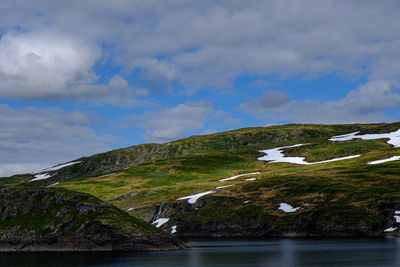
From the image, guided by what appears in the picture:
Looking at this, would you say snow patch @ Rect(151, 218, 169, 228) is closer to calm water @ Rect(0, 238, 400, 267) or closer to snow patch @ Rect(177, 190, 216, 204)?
snow patch @ Rect(177, 190, 216, 204)

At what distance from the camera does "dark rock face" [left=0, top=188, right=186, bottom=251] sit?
9788 cm

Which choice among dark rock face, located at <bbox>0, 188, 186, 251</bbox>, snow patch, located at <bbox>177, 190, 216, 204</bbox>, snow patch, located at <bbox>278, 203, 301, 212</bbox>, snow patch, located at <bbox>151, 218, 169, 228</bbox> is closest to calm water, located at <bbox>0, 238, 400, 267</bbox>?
dark rock face, located at <bbox>0, 188, 186, 251</bbox>

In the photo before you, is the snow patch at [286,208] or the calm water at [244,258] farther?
the snow patch at [286,208]

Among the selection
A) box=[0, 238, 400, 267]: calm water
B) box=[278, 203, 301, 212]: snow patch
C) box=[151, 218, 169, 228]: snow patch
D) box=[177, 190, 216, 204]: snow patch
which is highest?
box=[177, 190, 216, 204]: snow patch

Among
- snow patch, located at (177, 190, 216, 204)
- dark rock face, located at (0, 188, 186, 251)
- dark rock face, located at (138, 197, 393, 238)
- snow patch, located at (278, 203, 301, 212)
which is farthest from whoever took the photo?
snow patch, located at (177, 190, 216, 204)

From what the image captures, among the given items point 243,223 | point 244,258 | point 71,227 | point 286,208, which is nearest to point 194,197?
point 243,223

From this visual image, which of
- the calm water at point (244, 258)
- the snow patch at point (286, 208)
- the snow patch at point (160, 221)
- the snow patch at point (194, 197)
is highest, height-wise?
the snow patch at point (194, 197)

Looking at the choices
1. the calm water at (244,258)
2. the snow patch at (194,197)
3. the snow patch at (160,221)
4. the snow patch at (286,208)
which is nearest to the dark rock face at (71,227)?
the calm water at (244,258)

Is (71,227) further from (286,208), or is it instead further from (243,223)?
(286,208)

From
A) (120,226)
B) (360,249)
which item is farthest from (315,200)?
(120,226)

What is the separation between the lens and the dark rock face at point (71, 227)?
97.9 meters

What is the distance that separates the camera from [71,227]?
10000 cm

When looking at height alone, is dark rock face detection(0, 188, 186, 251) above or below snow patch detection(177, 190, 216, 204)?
below

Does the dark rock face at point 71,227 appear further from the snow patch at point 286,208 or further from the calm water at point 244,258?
the snow patch at point 286,208
